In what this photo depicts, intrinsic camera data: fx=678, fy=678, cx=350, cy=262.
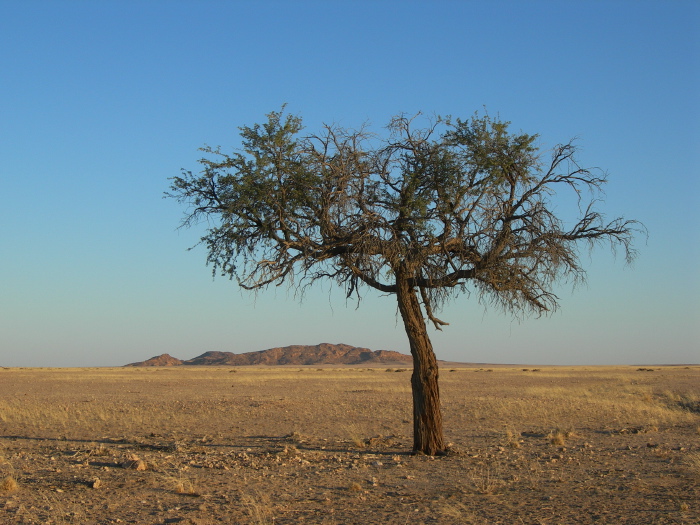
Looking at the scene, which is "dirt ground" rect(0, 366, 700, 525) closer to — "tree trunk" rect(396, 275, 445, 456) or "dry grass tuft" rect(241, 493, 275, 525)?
"dry grass tuft" rect(241, 493, 275, 525)

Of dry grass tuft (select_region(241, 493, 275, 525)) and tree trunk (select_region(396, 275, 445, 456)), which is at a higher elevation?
tree trunk (select_region(396, 275, 445, 456))

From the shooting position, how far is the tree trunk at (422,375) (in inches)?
553

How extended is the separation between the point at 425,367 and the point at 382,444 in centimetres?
326

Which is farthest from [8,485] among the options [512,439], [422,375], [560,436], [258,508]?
[560,436]

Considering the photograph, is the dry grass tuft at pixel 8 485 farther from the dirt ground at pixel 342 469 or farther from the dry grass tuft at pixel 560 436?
the dry grass tuft at pixel 560 436

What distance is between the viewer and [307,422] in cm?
2175

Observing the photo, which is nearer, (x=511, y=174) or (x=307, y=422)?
(x=511, y=174)

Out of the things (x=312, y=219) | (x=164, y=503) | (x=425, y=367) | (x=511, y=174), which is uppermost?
Result: (x=511, y=174)

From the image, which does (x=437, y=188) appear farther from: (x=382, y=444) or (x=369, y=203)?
(x=382, y=444)

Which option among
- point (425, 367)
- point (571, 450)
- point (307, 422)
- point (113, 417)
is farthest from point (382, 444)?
point (113, 417)

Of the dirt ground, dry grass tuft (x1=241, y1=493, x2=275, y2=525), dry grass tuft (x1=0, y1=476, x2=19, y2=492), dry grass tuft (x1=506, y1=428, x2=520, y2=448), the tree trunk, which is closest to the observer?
dry grass tuft (x1=241, y1=493, x2=275, y2=525)

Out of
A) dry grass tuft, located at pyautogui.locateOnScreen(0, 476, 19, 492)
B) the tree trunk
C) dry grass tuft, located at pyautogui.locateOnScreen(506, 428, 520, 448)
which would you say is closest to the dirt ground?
dry grass tuft, located at pyautogui.locateOnScreen(0, 476, 19, 492)

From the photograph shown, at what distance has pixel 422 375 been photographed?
46.0 ft

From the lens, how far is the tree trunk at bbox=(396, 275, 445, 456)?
1405 cm
